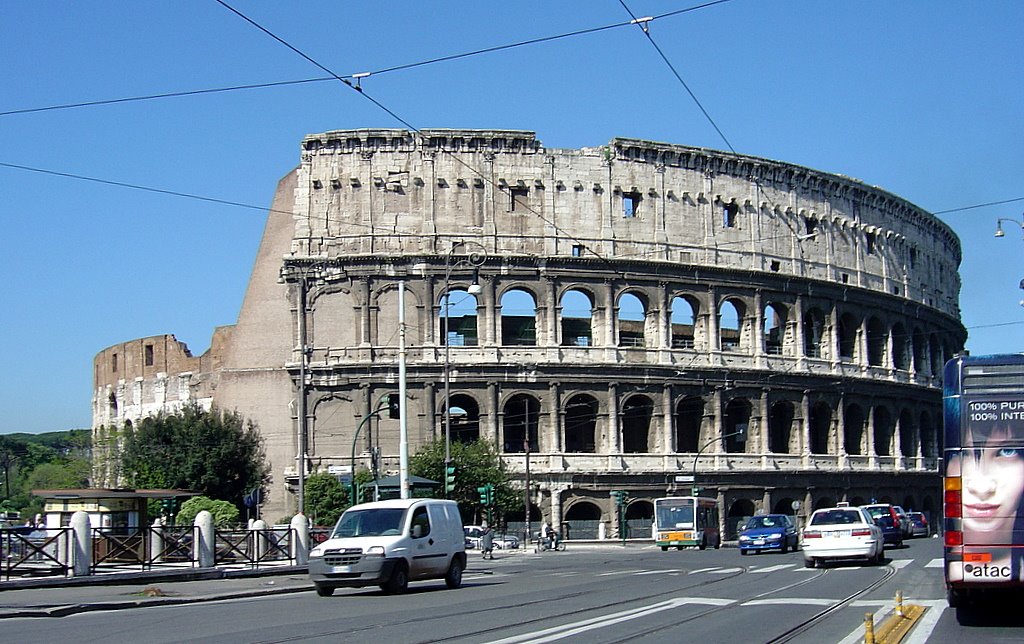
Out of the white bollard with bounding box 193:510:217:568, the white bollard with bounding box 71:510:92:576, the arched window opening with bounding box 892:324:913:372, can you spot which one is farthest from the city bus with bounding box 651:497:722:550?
the white bollard with bounding box 71:510:92:576

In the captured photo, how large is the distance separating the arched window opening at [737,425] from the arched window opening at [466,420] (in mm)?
11621

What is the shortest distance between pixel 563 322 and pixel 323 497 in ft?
47.3

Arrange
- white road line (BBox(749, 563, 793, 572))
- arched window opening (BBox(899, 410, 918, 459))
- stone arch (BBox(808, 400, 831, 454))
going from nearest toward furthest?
white road line (BBox(749, 563, 793, 572)), stone arch (BBox(808, 400, 831, 454)), arched window opening (BBox(899, 410, 918, 459))

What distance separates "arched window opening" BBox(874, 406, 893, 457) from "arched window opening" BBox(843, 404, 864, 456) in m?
1.63

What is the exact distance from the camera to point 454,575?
22875mm

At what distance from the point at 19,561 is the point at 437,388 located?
3003 centimetres

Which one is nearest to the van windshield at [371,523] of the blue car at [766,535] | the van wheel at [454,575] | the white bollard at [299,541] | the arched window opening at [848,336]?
the van wheel at [454,575]

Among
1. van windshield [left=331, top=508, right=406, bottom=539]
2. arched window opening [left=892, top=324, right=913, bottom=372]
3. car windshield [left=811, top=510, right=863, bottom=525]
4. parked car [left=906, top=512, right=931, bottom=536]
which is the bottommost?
parked car [left=906, top=512, right=931, bottom=536]

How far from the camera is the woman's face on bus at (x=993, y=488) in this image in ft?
41.2

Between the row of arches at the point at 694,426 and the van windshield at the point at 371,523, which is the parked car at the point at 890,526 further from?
the van windshield at the point at 371,523

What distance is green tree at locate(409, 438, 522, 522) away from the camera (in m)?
48.3

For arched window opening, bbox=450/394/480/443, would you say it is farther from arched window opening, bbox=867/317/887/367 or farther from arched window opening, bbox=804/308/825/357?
arched window opening, bbox=867/317/887/367

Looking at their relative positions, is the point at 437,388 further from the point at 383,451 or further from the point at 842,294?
the point at 842,294

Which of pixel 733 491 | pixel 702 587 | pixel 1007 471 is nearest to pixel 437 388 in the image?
pixel 733 491
